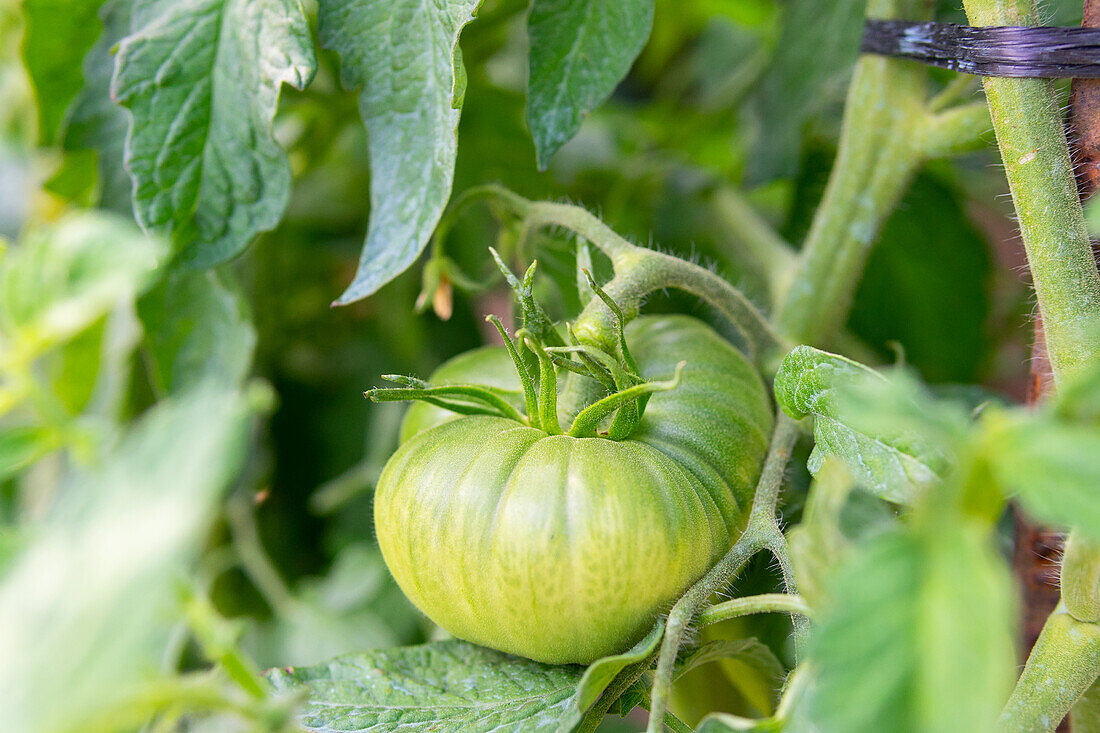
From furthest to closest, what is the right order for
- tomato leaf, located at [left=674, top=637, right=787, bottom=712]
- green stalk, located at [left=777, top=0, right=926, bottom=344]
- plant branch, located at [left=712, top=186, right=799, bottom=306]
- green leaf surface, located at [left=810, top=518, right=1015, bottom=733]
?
plant branch, located at [left=712, top=186, right=799, bottom=306]
green stalk, located at [left=777, top=0, right=926, bottom=344]
tomato leaf, located at [left=674, top=637, right=787, bottom=712]
green leaf surface, located at [left=810, top=518, right=1015, bottom=733]

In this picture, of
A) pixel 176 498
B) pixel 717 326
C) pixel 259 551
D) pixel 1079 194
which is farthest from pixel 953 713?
pixel 259 551

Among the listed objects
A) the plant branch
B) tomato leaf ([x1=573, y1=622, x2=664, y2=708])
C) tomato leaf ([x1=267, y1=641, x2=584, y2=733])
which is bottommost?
tomato leaf ([x1=267, y1=641, x2=584, y2=733])

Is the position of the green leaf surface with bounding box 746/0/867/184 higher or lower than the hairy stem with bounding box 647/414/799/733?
higher

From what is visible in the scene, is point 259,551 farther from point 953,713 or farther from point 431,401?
point 953,713

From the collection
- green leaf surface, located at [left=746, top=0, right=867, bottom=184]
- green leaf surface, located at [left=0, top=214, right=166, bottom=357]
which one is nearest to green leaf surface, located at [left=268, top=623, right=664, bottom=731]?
green leaf surface, located at [left=0, top=214, right=166, bottom=357]

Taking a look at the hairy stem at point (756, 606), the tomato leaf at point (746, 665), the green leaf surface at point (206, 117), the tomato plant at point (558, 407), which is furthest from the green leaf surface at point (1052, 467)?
the green leaf surface at point (206, 117)

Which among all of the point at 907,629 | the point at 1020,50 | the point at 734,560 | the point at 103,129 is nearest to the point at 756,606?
the point at 734,560

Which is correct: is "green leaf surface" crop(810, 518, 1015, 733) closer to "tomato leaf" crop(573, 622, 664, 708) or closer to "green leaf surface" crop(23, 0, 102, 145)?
"tomato leaf" crop(573, 622, 664, 708)
